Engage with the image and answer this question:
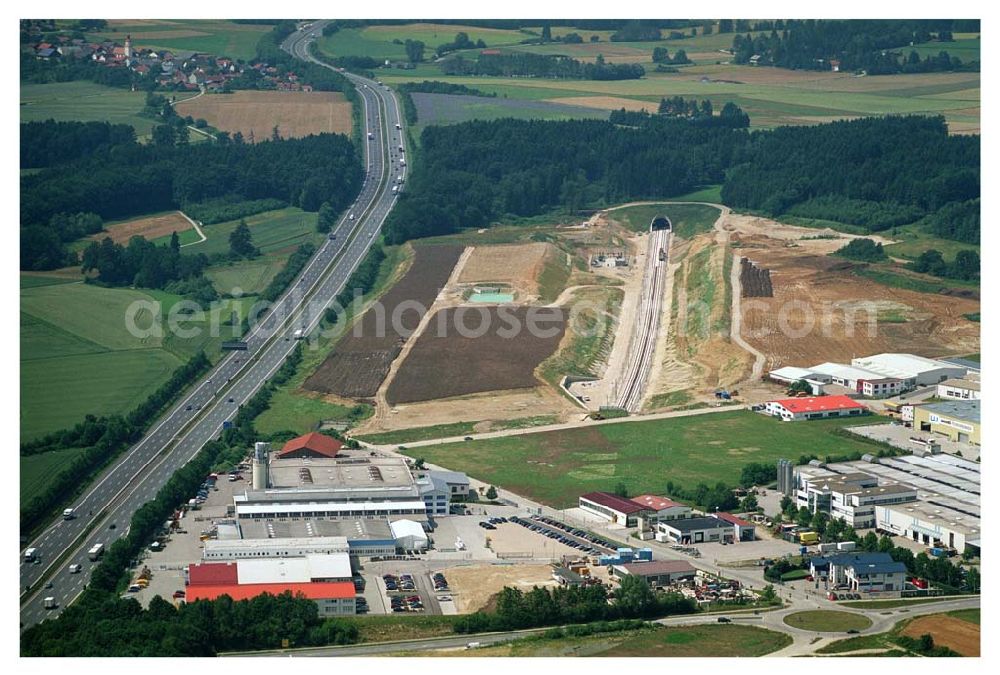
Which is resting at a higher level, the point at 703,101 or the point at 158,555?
the point at 703,101

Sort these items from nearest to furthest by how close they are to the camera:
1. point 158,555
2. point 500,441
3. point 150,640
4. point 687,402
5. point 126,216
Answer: point 150,640 < point 158,555 < point 500,441 < point 687,402 < point 126,216

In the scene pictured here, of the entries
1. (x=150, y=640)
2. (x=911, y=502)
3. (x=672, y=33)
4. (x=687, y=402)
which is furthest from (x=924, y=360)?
(x=672, y=33)

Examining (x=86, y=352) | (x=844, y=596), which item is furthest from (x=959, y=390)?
(x=86, y=352)

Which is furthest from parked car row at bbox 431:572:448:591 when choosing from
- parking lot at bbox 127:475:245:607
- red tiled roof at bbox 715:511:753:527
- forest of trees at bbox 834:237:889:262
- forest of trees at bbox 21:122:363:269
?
forest of trees at bbox 21:122:363:269

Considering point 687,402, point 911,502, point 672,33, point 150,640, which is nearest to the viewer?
point 150,640

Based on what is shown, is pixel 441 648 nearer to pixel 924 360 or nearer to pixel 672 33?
pixel 924 360

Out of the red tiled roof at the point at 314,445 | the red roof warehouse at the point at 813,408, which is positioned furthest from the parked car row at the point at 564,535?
the red roof warehouse at the point at 813,408

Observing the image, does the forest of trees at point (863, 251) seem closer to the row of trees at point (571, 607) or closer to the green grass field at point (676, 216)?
the green grass field at point (676, 216)
